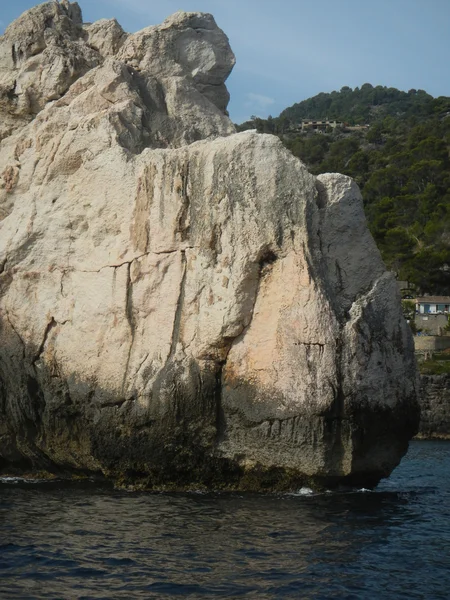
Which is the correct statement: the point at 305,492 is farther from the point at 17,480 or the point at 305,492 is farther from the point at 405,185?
the point at 405,185

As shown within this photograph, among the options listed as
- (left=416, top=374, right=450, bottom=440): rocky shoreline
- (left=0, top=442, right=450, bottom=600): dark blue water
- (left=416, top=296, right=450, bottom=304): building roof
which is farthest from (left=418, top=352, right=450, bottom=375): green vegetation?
(left=0, top=442, right=450, bottom=600): dark blue water

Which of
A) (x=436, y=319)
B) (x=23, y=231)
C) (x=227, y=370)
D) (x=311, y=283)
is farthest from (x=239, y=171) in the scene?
(x=436, y=319)

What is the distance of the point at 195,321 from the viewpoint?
15836 mm

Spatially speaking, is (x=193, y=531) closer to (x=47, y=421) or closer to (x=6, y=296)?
(x=47, y=421)

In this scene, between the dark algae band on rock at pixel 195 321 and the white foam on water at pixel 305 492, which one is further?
the white foam on water at pixel 305 492

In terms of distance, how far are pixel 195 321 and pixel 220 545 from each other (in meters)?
4.91

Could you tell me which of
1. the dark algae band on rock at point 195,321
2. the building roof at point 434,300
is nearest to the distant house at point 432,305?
the building roof at point 434,300

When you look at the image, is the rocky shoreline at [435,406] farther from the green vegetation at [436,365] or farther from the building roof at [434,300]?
the building roof at [434,300]

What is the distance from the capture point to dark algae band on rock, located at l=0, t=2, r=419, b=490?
15.1 meters

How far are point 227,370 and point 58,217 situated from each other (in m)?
4.86

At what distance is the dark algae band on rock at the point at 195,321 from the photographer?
15.1 metres

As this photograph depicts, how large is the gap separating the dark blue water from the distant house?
4307 centimetres

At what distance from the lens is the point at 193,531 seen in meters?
12.6

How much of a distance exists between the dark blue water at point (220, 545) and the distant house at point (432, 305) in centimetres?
4307
